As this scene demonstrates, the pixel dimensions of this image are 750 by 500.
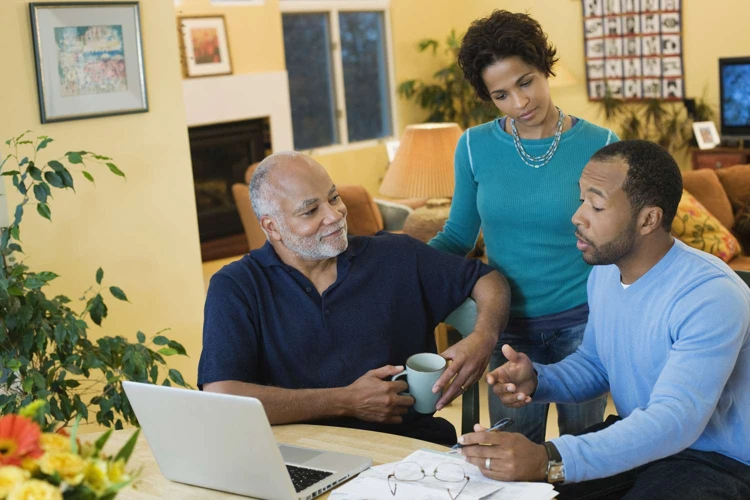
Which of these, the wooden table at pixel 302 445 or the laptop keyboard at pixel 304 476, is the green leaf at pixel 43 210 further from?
the laptop keyboard at pixel 304 476

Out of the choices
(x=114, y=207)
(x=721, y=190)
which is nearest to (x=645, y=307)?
(x=114, y=207)

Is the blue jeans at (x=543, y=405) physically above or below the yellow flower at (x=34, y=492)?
below

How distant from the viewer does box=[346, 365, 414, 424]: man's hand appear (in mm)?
1876

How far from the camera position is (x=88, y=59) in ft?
9.73

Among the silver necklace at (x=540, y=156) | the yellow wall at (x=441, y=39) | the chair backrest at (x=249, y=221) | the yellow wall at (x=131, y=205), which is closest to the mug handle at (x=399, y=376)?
the silver necklace at (x=540, y=156)

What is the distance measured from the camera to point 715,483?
1.62 m

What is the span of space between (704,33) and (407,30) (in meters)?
2.54

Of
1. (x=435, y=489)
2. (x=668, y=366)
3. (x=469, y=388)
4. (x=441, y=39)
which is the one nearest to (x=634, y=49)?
(x=441, y=39)

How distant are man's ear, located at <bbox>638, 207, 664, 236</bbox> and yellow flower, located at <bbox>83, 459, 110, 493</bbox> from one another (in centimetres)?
107

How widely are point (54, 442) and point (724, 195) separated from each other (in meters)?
4.61

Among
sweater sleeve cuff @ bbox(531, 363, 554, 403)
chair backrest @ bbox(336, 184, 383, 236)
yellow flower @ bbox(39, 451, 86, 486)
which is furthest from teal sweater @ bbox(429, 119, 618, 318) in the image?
chair backrest @ bbox(336, 184, 383, 236)

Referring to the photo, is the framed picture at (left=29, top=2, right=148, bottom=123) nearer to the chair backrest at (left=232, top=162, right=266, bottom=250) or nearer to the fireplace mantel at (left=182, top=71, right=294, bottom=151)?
the chair backrest at (left=232, top=162, right=266, bottom=250)

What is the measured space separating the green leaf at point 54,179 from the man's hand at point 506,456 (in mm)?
1505

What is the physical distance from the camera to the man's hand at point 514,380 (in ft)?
5.90
